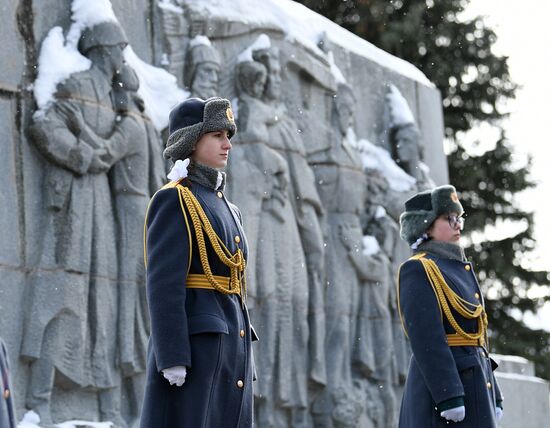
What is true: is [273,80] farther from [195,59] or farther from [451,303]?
[451,303]

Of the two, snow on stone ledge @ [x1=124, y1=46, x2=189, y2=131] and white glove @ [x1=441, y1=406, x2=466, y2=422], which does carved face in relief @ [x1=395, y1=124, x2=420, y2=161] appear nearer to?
snow on stone ledge @ [x1=124, y1=46, x2=189, y2=131]

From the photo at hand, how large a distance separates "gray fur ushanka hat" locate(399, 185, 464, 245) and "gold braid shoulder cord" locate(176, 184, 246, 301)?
5.37 ft

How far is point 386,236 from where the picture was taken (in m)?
12.0

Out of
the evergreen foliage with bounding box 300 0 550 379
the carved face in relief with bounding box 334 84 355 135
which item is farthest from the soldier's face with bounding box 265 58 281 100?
the evergreen foliage with bounding box 300 0 550 379

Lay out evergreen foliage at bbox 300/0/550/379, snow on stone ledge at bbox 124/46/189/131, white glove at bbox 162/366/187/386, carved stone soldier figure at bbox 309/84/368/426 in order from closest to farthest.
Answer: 1. white glove at bbox 162/366/187/386
2. snow on stone ledge at bbox 124/46/189/131
3. carved stone soldier figure at bbox 309/84/368/426
4. evergreen foliage at bbox 300/0/550/379

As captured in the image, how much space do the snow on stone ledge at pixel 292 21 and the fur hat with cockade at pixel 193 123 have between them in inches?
193

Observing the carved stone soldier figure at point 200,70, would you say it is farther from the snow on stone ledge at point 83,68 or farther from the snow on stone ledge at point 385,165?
the snow on stone ledge at point 385,165

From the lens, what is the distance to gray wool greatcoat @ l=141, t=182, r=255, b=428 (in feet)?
16.1

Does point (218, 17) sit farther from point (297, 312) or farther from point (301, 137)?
point (297, 312)

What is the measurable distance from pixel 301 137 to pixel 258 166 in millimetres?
1148

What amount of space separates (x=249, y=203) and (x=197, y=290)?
503cm

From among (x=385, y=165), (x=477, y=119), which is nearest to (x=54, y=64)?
(x=385, y=165)

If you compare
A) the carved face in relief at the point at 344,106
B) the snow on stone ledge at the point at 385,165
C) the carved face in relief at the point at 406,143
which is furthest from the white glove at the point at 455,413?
the carved face in relief at the point at 406,143

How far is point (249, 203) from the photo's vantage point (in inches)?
398
